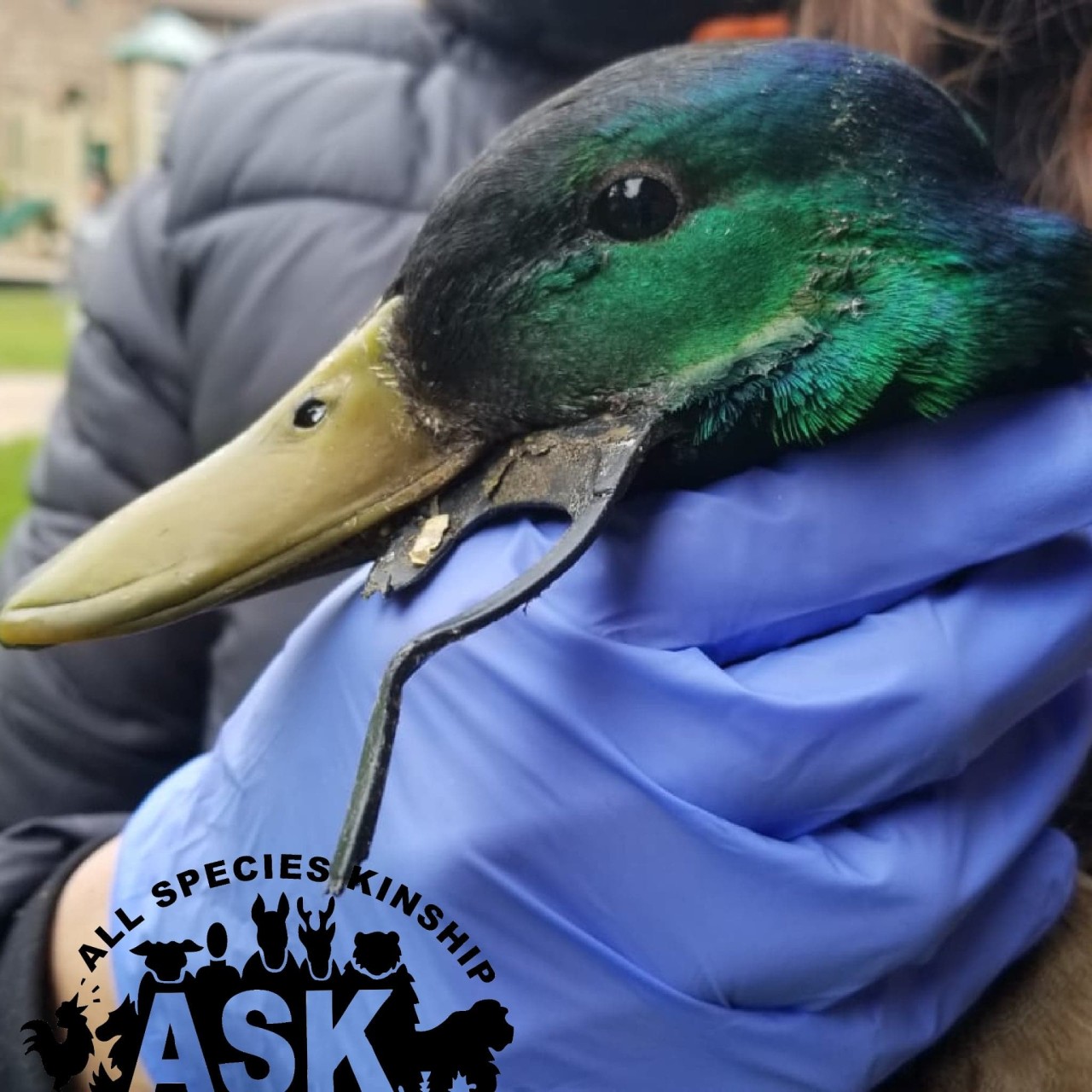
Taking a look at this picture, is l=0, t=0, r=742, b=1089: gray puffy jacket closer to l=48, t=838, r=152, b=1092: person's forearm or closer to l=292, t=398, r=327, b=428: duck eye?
l=48, t=838, r=152, b=1092: person's forearm

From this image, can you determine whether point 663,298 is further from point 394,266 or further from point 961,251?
point 394,266

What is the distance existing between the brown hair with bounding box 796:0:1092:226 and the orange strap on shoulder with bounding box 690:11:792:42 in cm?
16

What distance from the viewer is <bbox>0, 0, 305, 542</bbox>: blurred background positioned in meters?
10.2

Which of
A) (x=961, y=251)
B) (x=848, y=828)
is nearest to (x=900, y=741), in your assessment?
(x=848, y=828)

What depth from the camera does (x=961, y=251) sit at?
20.0 inches

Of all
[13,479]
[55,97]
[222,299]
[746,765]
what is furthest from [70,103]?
[746,765]

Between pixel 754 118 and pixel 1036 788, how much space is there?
0.34 meters

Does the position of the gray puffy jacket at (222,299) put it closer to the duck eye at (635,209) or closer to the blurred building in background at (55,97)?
the duck eye at (635,209)

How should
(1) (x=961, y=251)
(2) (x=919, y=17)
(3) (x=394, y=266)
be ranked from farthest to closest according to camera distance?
1. (3) (x=394, y=266)
2. (2) (x=919, y=17)
3. (1) (x=961, y=251)

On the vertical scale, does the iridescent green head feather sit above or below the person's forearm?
above

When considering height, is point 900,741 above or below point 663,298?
below

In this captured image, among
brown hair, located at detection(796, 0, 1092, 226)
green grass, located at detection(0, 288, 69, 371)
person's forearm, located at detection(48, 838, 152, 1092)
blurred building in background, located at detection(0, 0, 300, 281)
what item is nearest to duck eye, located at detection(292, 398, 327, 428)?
person's forearm, located at detection(48, 838, 152, 1092)

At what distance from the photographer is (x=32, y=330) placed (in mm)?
7699

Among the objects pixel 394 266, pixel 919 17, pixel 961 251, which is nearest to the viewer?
pixel 961 251
